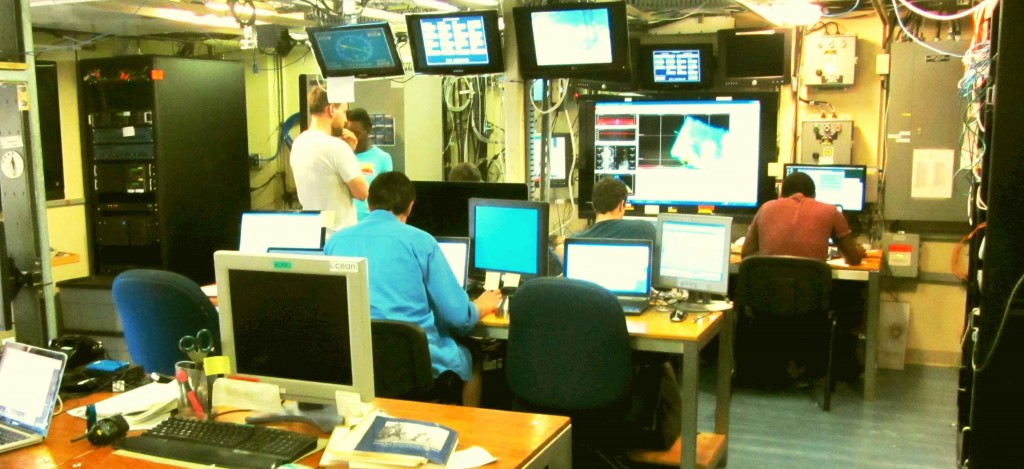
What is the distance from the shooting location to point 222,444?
2152 millimetres

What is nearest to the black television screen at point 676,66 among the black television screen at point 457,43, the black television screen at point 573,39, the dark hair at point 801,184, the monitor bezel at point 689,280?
the dark hair at point 801,184

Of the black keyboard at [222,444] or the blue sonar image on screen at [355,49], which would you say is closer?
the black keyboard at [222,444]

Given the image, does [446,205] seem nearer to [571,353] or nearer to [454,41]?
[454,41]

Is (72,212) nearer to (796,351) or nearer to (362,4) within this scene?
(362,4)

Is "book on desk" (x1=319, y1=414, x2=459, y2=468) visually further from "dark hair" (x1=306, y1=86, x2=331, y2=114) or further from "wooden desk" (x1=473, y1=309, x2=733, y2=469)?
"dark hair" (x1=306, y1=86, x2=331, y2=114)

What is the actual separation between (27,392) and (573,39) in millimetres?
2850

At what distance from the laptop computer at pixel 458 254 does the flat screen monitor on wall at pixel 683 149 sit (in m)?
2.34

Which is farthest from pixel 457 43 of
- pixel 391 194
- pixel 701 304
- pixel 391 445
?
pixel 391 445

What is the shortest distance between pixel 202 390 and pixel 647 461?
6.85ft

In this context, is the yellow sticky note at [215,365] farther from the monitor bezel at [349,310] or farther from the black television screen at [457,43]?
the black television screen at [457,43]

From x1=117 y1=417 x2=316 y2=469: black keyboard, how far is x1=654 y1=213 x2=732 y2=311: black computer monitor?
212cm

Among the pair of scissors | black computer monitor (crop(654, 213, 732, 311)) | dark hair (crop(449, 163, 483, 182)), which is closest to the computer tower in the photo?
dark hair (crop(449, 163, 483, 182))

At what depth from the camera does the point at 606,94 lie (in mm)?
6281

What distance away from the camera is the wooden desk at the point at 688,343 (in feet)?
11.2
